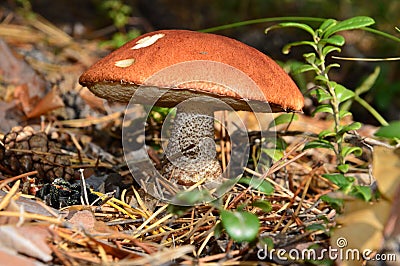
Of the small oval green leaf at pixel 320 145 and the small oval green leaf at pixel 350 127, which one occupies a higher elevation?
the small oval green leaf at pixel 350 127

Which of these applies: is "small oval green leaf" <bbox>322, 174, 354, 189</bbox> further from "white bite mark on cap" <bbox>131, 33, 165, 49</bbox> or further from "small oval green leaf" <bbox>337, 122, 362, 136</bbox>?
"white bite mark on cap" <bbox>131, 33, 165, 49</bbox>

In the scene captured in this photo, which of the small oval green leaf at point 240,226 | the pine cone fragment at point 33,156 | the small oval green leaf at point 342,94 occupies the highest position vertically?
the small oval green leaf at point 342,94

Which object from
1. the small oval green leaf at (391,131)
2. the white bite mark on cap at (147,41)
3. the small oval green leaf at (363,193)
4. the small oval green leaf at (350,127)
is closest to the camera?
the small oval green leaf at (391,131)

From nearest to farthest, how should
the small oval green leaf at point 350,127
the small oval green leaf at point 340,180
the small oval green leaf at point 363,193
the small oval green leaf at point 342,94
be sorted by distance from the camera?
the small oval green leaf at point 363,193 < the small oval green leaf at point 340,180 < the small oval green leaf at point 350,127 < the small oval green leaf at point 342,94

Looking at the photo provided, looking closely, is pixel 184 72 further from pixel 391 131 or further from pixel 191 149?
pixel 391 131

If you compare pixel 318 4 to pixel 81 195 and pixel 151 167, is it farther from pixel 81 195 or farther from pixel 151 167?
pixel 81 195

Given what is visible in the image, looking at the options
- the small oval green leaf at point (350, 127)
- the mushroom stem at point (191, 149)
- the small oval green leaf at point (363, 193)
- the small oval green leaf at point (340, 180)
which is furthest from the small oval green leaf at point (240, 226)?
the small oval green leaf at point (350, 127)

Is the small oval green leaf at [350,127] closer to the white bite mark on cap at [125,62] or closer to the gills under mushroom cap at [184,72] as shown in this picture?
the gills under mushroom cap at [184,72]

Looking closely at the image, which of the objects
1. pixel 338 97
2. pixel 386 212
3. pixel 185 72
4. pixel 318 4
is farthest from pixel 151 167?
pixel 318 4
